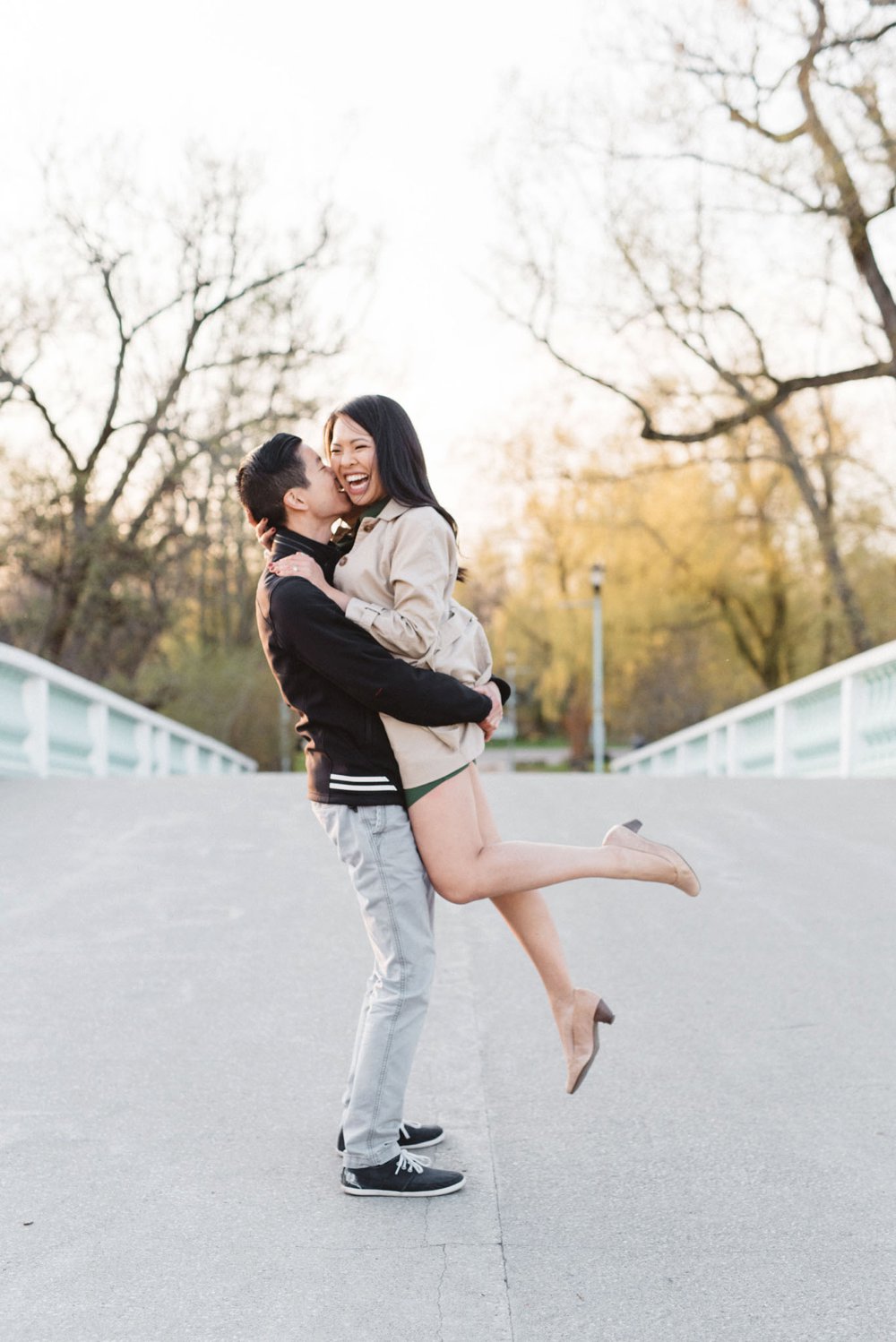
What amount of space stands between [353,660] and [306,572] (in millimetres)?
244

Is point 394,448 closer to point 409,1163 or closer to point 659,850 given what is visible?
point 659,850

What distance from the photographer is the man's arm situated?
2949mm

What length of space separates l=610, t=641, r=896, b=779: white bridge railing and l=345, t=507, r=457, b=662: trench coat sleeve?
6.23 m

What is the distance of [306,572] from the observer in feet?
9.96

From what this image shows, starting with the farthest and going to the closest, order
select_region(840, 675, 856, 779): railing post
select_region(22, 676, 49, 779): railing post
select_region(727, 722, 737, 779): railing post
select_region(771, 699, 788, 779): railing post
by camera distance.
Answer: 1. select_region(727, 722, 737, 779): railing post
2. select_region(771, 699, 788, 779): railing post
3. select_region(840, 675, 856, 779): railing post
4. select_region(22, 676, 49, 779): railing post

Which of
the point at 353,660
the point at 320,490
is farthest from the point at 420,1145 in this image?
the point at 320,490

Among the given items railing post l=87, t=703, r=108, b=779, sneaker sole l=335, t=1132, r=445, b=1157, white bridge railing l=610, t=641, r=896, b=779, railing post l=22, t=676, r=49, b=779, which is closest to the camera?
sneaker sole l=335, t=1132, r=445, b=1157

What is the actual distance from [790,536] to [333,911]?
28.8m

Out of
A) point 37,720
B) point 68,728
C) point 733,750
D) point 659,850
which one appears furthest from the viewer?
point 733,750

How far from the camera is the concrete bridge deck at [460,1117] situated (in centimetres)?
260

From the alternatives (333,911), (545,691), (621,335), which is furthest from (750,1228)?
(545,691)

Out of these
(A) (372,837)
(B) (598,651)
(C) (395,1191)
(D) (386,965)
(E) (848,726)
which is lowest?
(C) (395,1191)

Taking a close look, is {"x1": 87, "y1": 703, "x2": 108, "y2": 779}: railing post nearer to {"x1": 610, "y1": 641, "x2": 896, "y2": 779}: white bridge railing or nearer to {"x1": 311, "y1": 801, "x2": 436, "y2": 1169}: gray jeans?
{"x1": 610, "y1": 641, "x2": 896, "y2": 779}: white bridge railing

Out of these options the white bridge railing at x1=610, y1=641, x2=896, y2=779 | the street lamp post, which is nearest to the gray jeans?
the white bridge railing at x1=610, y1=641, x2=896, y2=779
